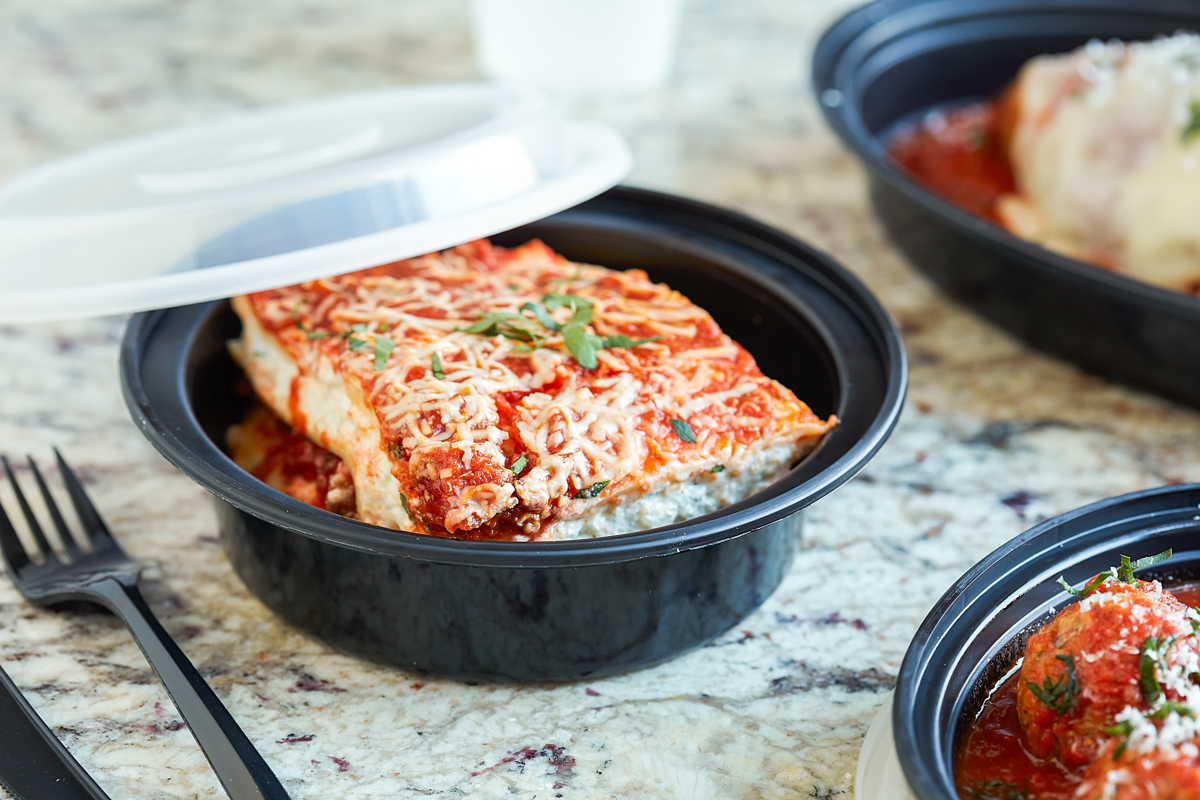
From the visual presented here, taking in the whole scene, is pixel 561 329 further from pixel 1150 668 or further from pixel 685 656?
pixel 1150 668

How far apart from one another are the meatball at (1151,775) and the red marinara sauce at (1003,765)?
0.09 metres

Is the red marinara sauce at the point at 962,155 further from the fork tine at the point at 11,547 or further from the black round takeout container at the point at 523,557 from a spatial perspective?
the fork tine at the point at 11,547

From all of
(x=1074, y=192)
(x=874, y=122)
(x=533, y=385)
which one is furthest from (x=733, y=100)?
(x=533, y=385)

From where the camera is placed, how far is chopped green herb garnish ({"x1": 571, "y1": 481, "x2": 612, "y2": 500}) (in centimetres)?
125

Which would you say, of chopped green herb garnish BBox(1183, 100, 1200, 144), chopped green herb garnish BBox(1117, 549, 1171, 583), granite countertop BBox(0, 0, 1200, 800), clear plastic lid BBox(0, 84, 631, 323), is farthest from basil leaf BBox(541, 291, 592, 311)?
chopped green herb garnish BBox(1183, 100, 1200, 144)

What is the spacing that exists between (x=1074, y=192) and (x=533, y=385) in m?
1.42

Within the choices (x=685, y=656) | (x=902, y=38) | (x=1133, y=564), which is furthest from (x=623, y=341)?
(x=902, y=38)

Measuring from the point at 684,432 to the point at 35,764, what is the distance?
0.81m

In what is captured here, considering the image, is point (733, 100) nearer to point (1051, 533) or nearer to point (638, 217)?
Result: point (638, 217)

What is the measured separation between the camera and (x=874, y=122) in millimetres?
2750

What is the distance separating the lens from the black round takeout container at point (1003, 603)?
1009 millimetres

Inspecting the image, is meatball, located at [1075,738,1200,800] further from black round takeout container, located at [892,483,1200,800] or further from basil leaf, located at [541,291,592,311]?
basil leaf, located at [541,291,592,311]

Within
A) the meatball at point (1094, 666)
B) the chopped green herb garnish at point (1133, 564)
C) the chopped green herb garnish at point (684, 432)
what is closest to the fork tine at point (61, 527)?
the chopped green herb garnish at point (684, 432)

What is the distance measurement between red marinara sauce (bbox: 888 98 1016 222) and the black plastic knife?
6.68 ft
